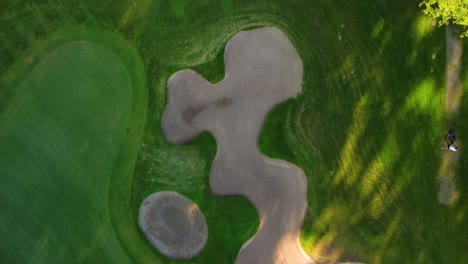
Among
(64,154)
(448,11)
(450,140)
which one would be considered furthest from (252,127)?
(448,11)

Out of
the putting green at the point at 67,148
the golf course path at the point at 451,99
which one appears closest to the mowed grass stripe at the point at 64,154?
the putting green at the point at 67,148

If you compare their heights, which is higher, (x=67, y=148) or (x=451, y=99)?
(x=67, y=148)

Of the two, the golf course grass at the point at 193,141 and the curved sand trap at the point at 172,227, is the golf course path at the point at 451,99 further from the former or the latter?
the curved sand trap at the point at 172,227

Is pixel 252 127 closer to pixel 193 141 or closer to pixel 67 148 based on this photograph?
pixel 193 141

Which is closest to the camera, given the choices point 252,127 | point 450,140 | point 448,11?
point 448,11

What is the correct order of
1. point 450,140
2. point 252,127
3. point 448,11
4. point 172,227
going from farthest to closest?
point 450,140, point 252,127, point 172,227, point 448,11

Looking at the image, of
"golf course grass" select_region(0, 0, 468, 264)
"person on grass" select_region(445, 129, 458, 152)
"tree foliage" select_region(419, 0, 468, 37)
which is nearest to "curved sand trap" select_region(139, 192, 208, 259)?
"golf course grass" select_region(0, 0, 468, 264)

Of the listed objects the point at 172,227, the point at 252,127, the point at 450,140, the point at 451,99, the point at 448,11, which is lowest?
the point at 172,227
